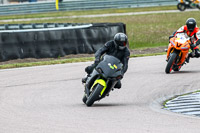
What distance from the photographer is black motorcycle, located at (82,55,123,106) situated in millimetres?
9414

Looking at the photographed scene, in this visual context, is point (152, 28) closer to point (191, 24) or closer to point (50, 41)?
point (50, 41)

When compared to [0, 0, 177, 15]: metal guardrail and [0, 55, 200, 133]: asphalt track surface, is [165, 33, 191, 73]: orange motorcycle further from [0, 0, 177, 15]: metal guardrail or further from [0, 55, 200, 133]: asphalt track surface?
[0, 0, 177, 15]: metal guardrail

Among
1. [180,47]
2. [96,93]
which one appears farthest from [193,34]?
[96,93]

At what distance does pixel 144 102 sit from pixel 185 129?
305cm

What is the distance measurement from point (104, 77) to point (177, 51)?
218 inches

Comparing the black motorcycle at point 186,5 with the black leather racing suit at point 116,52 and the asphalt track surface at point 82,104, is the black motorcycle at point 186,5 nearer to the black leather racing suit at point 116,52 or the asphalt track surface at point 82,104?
the asphalt track surface at point 82,104

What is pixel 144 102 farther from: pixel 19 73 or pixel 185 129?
pixel 19 73

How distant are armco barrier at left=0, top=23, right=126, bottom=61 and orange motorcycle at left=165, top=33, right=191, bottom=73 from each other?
18.7 ft

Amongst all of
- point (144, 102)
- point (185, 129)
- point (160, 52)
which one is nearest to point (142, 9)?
point (160, 52)

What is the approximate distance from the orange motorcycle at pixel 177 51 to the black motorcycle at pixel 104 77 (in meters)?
5.03

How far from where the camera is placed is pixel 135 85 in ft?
41.3

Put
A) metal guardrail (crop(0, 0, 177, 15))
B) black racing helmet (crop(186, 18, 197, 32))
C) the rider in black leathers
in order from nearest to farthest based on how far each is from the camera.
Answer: the rider in black leathers < black racing helmet (crop(186, 18, 197, 32)) < metal guardrail (crop(0, 0, 177, 15))

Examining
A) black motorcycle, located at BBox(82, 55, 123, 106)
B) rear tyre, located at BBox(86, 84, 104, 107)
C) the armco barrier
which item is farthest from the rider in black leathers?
the armco barrier

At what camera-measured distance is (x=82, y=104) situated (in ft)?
32.7
